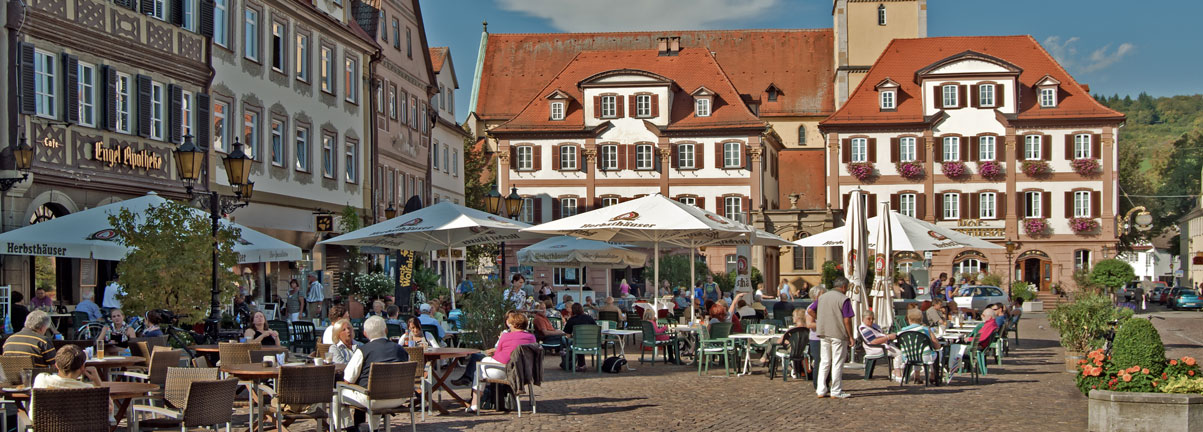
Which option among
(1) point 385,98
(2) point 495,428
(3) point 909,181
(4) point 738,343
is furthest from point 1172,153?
(2) point 495,428

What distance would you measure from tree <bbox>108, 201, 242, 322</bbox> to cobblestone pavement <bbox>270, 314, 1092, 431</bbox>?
3961 millimetres

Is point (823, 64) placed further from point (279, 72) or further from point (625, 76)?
point (279, 72)

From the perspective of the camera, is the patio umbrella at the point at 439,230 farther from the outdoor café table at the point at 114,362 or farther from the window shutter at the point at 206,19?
the outdoor café table at the point at 114,362

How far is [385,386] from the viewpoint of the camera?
11.0m

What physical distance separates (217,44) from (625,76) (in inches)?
1296

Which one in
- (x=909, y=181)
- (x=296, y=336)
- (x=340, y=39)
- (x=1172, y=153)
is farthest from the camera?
(x=1172, y=153)

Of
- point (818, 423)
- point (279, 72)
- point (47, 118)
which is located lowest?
point (818, 423)

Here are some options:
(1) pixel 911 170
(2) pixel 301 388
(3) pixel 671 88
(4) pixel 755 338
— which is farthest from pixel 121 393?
(1) pixel 911 170

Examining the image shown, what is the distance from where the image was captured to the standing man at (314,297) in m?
30.1

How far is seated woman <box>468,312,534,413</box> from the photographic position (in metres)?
13.4

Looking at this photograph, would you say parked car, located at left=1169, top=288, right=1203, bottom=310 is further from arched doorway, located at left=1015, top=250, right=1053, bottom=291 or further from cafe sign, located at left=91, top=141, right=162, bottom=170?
cafe sign, located at left=91, top=141, right=162, bottom=170

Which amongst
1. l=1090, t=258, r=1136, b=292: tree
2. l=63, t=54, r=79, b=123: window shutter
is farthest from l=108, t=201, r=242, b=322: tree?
l=1090, t=258, r=1136, b=292: tree

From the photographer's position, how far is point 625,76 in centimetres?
5903

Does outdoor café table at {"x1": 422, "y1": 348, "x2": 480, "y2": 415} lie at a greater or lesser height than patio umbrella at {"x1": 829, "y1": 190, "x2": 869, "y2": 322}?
lesser
